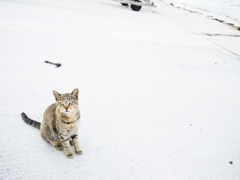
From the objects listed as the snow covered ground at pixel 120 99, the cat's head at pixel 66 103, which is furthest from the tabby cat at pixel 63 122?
the snow covered ground at pixel 120 99

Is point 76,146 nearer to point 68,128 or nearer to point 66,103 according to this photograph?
point 68,128

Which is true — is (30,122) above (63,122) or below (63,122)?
below

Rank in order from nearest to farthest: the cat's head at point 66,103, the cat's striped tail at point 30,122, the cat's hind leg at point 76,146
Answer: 1. the cat's head at point 66,103
2. the cat's hind leg at point 76,146
3. the cat's striped tail at point 30,122

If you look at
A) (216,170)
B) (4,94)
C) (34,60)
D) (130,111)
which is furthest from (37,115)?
(216,170)

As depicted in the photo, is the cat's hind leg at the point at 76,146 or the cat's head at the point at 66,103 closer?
the cat's head at the point at 66,103

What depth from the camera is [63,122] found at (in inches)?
65.4

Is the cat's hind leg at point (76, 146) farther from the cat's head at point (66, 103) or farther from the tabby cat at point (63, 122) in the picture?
the cat's head at point (66, 103)

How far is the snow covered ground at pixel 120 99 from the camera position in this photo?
74.0 inches

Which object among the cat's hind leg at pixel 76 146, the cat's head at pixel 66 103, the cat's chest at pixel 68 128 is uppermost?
the cat's head at pixel 66 103

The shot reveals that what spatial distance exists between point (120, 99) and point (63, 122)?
4.30ft

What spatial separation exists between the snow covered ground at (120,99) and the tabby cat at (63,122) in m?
0.12

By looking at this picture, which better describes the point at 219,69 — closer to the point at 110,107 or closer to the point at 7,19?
the point at 110,107

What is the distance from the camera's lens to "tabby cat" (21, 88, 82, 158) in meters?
1.63

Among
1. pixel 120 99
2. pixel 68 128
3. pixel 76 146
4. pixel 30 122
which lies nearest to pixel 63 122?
pixel 68 128
